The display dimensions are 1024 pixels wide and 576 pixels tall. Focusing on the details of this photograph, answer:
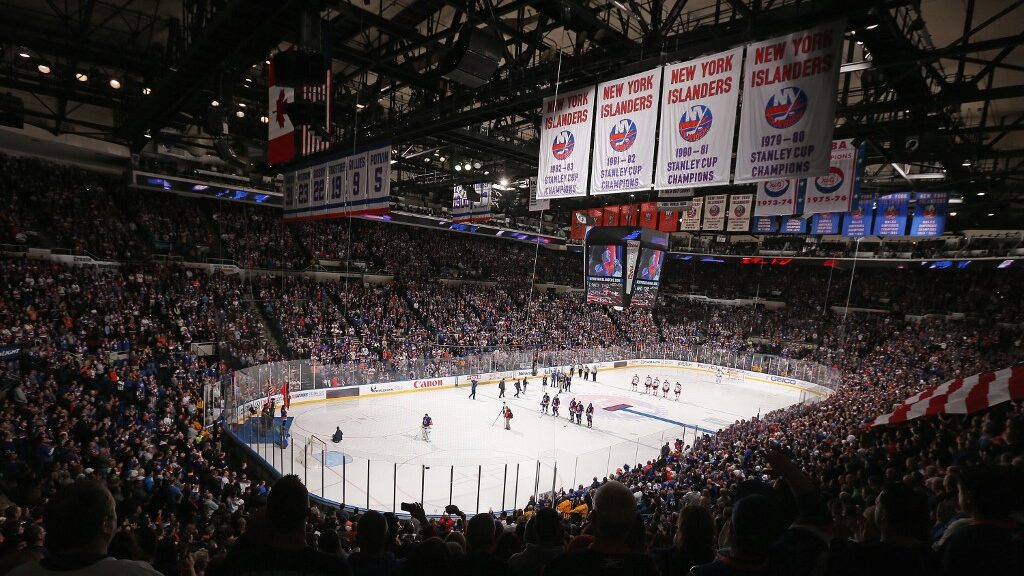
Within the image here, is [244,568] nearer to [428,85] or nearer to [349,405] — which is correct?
[428,85]

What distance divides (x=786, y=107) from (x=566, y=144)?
403 cm

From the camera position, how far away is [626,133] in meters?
9.07

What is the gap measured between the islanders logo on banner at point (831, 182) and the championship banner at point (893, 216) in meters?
6.96

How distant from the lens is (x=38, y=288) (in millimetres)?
17516

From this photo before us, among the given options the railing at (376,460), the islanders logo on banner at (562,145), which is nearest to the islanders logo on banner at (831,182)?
the islanders logo on banner at (562,145)

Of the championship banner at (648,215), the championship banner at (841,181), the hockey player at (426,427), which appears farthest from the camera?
the championship banner at (648,215)

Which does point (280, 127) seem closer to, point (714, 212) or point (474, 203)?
point (474, 203)


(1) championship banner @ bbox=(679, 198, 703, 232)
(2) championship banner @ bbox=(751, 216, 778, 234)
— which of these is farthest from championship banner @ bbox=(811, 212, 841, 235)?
(1) championship banner @ bbox=(679, 198, 703, 232)

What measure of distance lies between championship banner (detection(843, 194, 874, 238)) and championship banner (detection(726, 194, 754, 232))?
10.7 ft

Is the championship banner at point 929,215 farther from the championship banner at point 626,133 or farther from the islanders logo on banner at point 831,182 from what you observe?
the championship banner at point 626,133

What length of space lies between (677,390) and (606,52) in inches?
960

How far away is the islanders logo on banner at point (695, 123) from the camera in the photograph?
8.05m

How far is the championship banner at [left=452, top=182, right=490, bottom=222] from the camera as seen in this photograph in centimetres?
2611

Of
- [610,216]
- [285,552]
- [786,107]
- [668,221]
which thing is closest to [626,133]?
[786,107]
